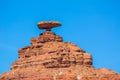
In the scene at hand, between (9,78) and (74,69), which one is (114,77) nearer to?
(74,69)

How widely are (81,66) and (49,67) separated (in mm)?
7264

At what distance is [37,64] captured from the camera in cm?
19988

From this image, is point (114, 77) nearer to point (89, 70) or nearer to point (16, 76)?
point (89, 70)

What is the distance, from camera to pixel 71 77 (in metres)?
191

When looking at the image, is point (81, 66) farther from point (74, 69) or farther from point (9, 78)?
point (9, 78)

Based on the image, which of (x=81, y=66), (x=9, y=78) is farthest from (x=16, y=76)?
(x=81, y=66)

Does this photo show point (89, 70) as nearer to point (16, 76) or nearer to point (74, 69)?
point (74, 69)

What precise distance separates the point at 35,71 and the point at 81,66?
10.6 metres

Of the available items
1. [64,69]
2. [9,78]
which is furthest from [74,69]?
[9,78]

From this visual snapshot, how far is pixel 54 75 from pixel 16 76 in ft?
29.8

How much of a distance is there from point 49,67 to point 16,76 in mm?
7477

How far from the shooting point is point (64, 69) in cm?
19750

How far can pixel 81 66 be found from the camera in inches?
7869

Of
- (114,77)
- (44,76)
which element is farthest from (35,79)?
(114,77)
